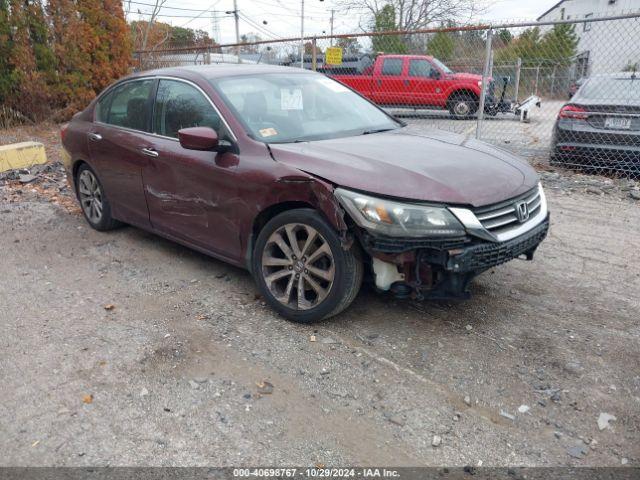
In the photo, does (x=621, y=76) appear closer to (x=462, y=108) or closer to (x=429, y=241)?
(x=462, y=108)

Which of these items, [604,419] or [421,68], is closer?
[604,419]

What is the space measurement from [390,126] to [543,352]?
2.17m

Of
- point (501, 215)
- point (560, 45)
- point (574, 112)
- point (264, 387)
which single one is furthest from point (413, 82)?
point (264, 387)

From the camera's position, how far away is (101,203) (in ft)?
17.8

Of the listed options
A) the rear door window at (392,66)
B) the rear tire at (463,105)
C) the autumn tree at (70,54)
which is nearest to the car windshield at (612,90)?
the rear tire at (463,105)

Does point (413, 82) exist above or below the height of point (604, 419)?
above

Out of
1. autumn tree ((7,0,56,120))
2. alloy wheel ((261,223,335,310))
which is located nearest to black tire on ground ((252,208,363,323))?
alloy wheel ((261,223,335,310))

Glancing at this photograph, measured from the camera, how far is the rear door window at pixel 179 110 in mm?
4094

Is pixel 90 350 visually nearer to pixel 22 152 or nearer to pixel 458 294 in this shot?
pixel 458 294

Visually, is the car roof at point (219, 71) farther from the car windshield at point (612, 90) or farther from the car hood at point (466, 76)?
the car hood at point (466, 76)

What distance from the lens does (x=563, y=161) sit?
785cm

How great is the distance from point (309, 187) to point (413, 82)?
11.6 meters

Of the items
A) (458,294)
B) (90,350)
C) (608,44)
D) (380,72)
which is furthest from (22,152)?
(608,44)

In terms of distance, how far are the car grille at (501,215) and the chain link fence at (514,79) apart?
56.2 inches
